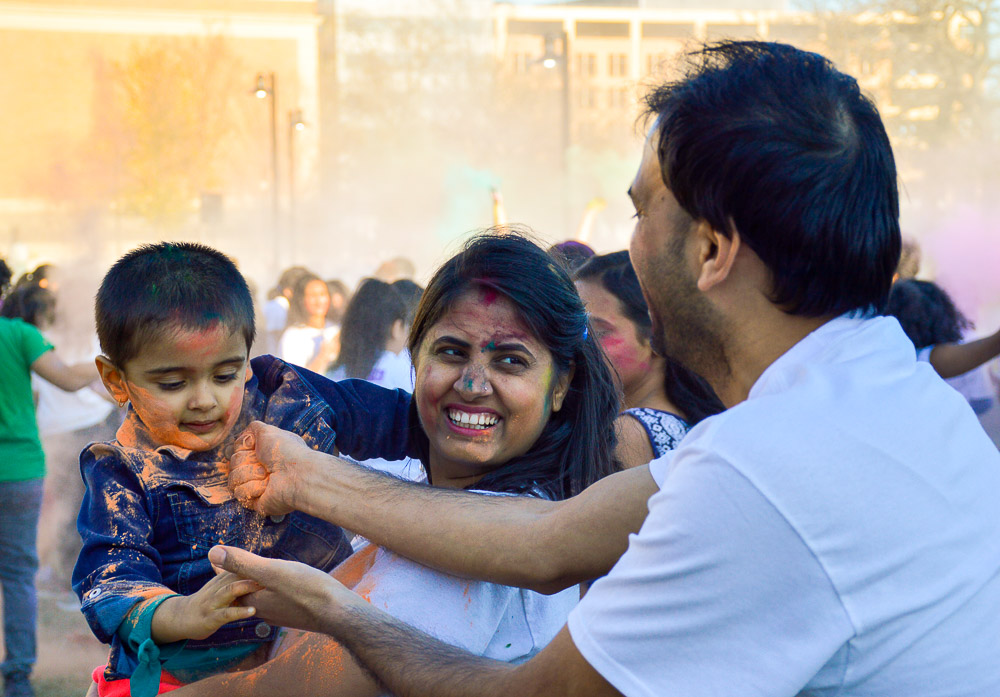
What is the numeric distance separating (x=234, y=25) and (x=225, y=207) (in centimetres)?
822

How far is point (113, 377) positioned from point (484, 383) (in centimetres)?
87

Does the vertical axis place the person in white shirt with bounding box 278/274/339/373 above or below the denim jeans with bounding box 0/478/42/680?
above

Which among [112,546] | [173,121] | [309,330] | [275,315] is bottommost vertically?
[275,315]

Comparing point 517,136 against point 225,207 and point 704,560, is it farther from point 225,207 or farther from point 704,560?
point 704,560

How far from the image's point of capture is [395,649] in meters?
1.56

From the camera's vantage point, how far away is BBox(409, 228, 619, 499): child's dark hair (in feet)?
6.73

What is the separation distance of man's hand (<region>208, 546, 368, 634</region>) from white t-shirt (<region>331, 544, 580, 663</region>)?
0.31ft

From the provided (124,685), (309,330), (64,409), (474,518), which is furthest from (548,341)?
(309,330)

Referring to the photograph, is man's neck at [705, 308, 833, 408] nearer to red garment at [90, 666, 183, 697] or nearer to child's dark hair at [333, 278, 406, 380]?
red garment at [90, 666, 183, 697]

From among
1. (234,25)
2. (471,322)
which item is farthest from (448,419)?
(234,25)

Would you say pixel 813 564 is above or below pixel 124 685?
above

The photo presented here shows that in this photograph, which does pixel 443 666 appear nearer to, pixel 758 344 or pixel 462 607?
pixel 462 607

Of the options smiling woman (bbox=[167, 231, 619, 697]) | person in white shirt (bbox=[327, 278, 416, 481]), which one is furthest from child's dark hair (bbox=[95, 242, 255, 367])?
person in white shirt (bbox=[327, 278, 416, 481])

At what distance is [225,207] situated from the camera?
33250mm
